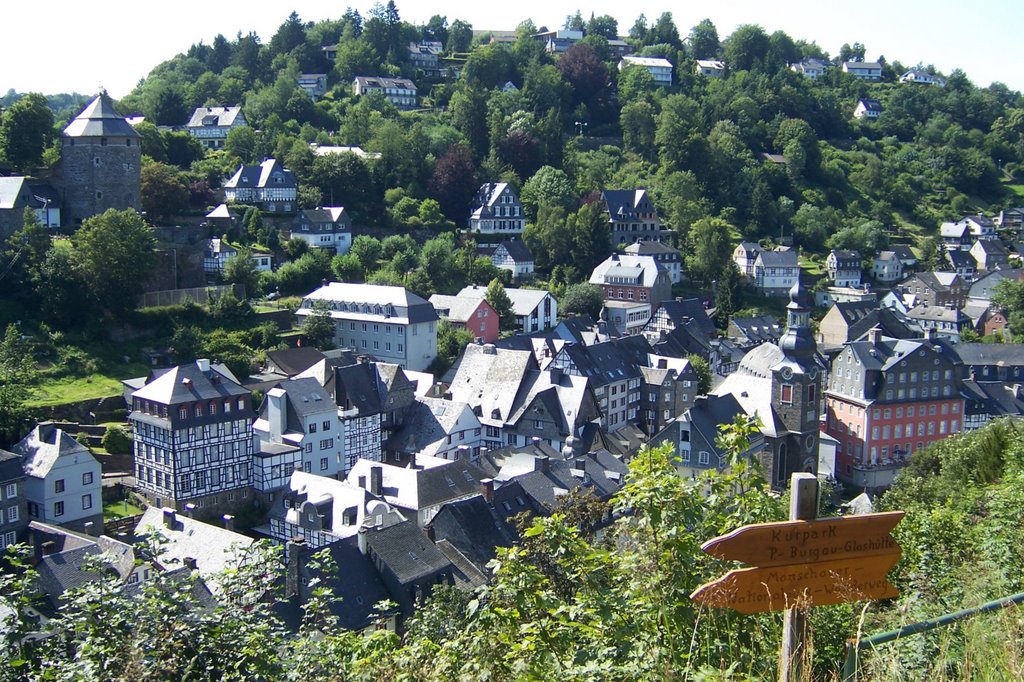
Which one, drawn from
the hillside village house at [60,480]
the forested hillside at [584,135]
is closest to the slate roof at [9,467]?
the hillside village house at [60,480]

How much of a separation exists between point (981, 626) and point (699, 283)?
60.3m

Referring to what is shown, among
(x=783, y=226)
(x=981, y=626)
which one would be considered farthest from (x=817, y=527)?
(x=783, y=226)

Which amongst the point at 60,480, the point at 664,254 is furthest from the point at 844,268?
the point at 60,480

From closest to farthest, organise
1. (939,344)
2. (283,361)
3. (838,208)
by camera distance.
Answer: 1. (283,361)
2. (939,344)
3. (838,208)

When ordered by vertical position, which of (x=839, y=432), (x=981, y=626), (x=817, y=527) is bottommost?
(x=839, y=432)

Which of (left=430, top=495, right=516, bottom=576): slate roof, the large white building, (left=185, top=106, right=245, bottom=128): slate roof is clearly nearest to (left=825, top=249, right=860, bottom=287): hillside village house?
the large white building

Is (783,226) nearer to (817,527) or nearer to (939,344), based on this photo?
(939,344)

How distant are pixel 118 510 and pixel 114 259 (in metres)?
12.6

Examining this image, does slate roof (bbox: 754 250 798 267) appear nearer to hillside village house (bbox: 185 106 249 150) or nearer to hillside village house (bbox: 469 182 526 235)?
hillside village house (bbox: 469 182 526 235)

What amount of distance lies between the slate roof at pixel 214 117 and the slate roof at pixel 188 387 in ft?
149

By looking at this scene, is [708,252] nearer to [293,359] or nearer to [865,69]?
[293,359]

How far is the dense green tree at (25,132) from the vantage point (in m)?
46.6

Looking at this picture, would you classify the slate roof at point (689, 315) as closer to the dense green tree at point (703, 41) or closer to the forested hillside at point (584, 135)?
the forested hillside at point (584, 135)

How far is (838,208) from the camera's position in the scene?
3172 inches
